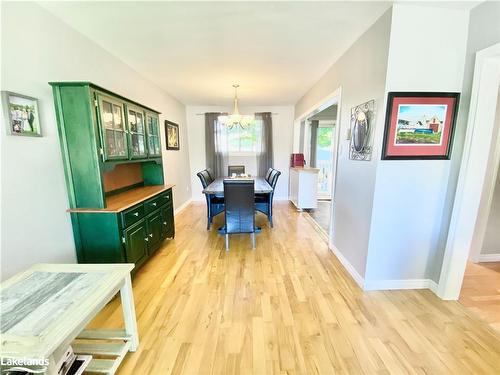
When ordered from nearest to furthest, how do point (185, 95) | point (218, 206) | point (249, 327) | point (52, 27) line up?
1. point (249, 327)
2. point (52, 27)
3. point (218, 206)
4. point (185, 95)

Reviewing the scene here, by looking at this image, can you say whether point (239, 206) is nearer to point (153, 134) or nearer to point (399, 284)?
point (153, 134)

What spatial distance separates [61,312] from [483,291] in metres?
3.31

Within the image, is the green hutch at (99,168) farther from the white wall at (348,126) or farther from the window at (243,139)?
the window at (243,139)

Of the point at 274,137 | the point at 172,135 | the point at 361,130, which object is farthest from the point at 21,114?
the point at 274,137

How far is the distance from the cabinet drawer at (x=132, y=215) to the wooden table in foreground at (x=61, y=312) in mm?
688

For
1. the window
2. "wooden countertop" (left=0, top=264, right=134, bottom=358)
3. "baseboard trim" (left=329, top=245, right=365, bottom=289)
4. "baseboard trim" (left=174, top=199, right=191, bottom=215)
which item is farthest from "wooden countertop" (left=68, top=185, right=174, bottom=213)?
the window

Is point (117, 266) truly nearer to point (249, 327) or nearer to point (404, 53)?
point (249, 327)

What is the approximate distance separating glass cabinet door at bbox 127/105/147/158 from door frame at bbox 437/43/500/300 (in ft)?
10.3

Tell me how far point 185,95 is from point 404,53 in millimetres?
3797

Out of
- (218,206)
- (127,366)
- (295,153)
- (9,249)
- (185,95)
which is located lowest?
(127,366)

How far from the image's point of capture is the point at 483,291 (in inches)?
79.3

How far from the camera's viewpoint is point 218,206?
3.72 m

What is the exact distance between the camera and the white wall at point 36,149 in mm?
1461

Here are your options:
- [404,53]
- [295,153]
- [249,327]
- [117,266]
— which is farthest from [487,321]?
[295,153]
